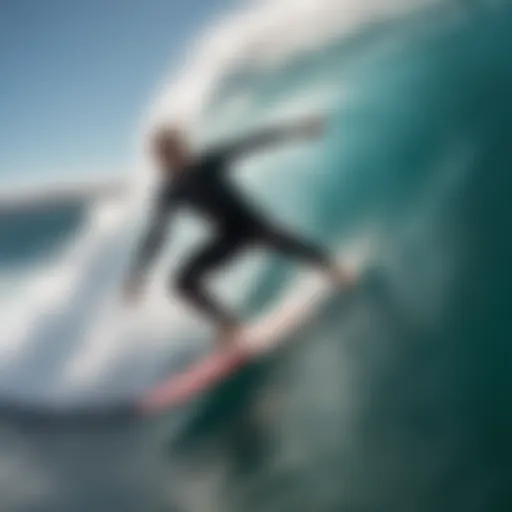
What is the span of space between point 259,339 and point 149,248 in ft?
0.75

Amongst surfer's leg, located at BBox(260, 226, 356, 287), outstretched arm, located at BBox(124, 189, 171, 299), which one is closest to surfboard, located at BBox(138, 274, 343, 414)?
surfer's leg, located at BBox(260, 226, 356, 287)

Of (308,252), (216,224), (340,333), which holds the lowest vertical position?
(340,333)

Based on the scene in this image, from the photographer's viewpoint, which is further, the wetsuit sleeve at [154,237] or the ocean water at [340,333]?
the wetsuit sleeve at [154,237]

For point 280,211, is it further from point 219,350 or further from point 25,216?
point 25,216

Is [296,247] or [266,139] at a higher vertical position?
[266,139]

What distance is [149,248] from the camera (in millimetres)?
1429

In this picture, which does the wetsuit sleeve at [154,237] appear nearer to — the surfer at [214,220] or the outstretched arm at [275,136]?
the surfer at [214,220]

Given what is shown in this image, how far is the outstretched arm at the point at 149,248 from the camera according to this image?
1.42m

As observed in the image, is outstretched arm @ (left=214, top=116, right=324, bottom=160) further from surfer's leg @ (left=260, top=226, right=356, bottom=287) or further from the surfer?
surfer's leg @ (left=260, top=226, right=356, bottom=287)

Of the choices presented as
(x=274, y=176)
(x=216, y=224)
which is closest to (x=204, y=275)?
(x=216, y=224)

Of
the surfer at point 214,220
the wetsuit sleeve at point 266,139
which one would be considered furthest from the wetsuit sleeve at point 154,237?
the wetsuit sleeve at point 266,139

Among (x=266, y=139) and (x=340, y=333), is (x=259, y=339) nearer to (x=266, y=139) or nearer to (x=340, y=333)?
(x=340, y=333)

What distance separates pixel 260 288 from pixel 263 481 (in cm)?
28

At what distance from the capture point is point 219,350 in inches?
53.8
